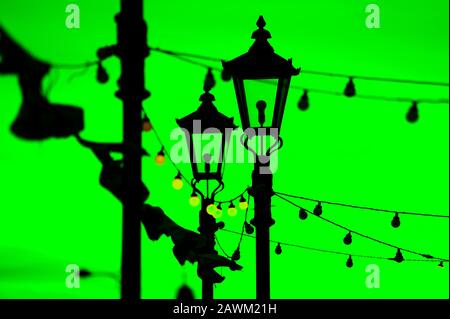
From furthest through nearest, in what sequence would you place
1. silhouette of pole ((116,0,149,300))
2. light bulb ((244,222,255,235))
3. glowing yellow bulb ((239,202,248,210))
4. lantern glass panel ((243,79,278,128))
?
light bulb ((244,222,255,235)) < glowing yellow bulb ((239,202,248,210)) < lantern glass panel ((243,79,278,128)) < silhouette of pole ((116,0,149,300))

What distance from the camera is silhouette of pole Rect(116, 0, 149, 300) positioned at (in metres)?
3.66

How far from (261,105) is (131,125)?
1.45m

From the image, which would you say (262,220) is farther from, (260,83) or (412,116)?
(412,116)

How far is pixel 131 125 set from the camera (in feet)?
12.3

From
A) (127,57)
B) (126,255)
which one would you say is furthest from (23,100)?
(126,255)

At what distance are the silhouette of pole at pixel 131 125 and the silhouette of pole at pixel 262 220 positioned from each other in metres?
1.56

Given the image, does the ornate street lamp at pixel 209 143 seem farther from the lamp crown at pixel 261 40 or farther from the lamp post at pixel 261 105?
the lamp post at pixel 261 105

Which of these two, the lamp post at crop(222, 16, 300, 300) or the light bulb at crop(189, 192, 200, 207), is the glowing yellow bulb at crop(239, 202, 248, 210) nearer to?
the light bulb at crop(189, 192, 200, 207)

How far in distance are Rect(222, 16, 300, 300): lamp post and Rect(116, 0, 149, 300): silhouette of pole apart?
1.25m

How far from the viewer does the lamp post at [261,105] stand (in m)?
4.98

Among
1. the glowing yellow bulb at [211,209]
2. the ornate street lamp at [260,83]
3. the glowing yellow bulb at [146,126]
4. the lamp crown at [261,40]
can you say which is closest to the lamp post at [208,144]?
the glowing yellow bulb at [211,209]

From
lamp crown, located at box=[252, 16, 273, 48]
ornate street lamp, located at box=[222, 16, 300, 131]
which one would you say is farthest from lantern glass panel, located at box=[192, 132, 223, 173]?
ornate street lamp, located at box=[222, 16, 300, 131]
